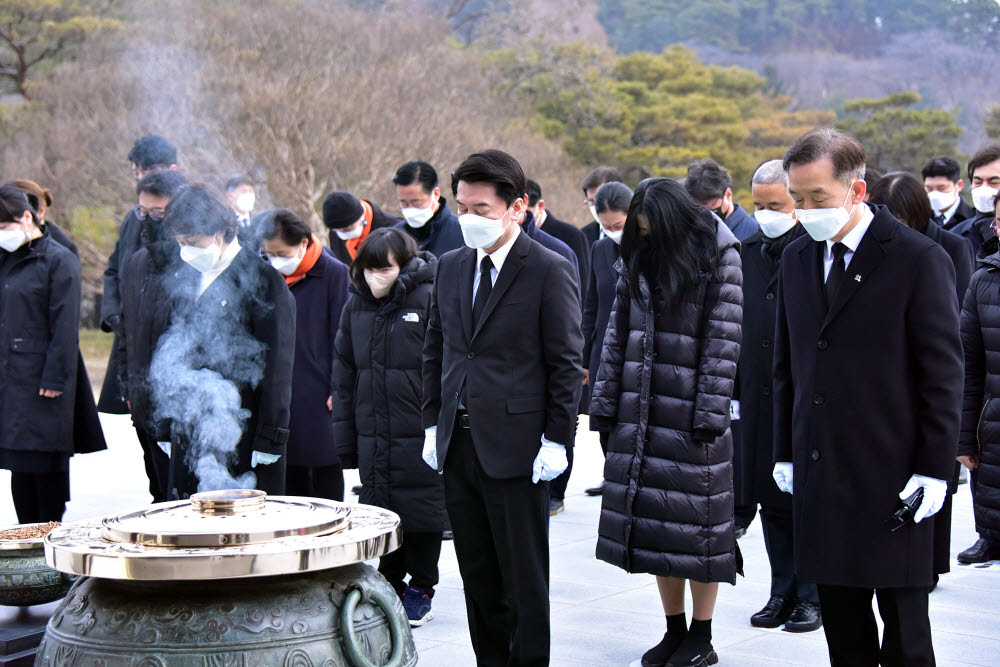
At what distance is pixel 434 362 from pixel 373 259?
2.75ft

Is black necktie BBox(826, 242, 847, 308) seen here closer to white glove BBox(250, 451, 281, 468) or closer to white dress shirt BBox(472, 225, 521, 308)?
white dress shirt BBox(472, 225, 521, 308)

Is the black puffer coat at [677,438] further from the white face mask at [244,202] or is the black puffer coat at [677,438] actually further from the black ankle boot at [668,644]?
the white face mask at [244,202]

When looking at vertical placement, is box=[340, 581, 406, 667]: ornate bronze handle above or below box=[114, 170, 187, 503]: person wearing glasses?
below

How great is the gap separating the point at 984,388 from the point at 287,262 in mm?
3272

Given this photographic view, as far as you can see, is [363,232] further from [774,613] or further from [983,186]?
[983,186]

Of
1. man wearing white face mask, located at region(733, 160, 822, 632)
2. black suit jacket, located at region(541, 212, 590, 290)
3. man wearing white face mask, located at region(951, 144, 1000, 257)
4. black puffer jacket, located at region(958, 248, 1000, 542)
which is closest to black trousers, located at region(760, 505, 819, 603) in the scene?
man wearing white face mask, located at region(733, 160, 822, 632)

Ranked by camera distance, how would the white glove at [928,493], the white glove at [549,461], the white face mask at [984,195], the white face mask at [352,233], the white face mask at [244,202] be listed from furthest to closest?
the white face mask at [352,233], the white face mask at [984,195], the white face mask at [244,202], the white glove at [549,461], the white glove at [928,493]

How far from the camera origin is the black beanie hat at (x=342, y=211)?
6.84 m

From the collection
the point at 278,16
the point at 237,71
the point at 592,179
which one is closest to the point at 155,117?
the point at 237,71

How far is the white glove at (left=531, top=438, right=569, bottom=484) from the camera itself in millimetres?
3614

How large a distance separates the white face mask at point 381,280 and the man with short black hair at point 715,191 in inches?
68.4

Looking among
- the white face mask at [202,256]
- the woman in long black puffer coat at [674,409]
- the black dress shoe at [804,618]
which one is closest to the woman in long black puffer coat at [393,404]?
the white face mask at [202,256]

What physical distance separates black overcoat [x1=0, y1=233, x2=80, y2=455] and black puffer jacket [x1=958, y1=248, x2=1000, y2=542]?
4.25 metres

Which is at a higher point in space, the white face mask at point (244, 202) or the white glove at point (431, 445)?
the white face mask at point (244, 202)
